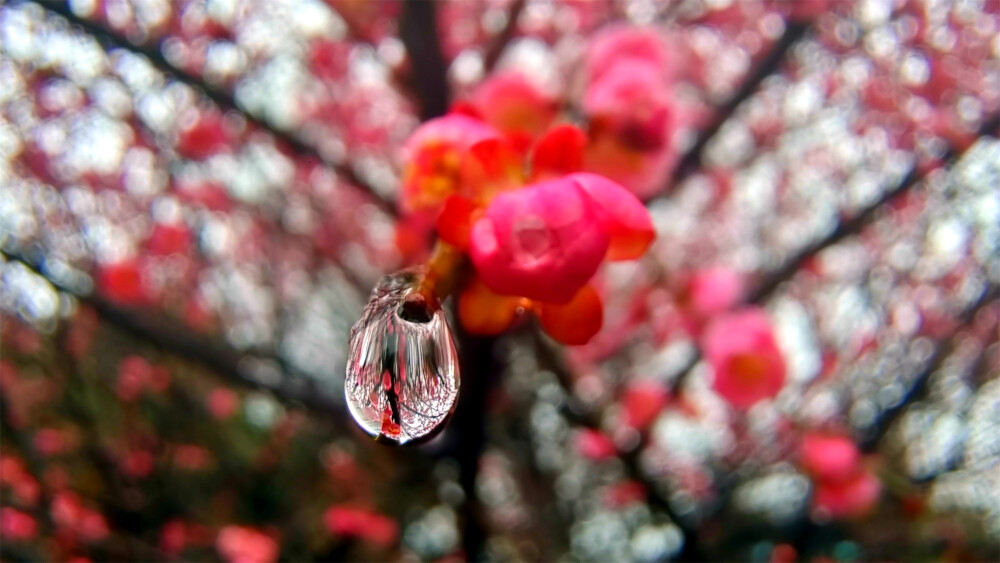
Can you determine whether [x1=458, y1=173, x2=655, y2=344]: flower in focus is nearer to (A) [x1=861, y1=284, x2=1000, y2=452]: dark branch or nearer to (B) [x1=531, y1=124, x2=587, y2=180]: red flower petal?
(B) [x1=531, y1=124, x2=587, y2=180]: red flower petal

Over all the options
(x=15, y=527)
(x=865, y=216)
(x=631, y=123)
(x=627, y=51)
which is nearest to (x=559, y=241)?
(x=631, y=123)

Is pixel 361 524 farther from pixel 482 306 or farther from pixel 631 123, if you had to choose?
pixel 482 306

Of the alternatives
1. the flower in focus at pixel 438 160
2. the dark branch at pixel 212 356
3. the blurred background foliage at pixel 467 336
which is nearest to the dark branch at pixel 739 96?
the blurred background foliage at pixel 467 336

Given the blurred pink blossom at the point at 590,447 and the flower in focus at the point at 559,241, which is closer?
the flower in focus at the point at 559,241

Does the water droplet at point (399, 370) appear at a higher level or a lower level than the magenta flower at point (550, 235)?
lower

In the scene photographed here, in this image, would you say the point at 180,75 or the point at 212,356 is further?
the point at 212,356

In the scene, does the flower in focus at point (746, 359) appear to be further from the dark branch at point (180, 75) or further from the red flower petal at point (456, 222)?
the red flower petal at point (456, 222)
